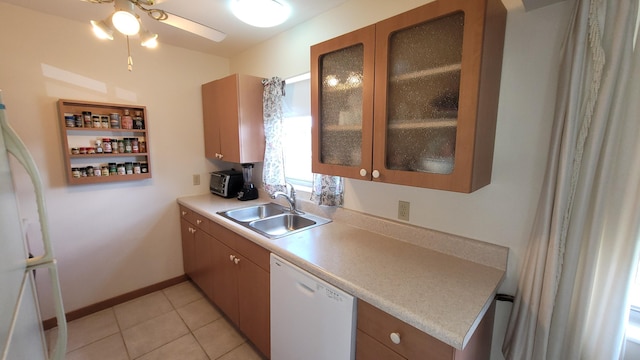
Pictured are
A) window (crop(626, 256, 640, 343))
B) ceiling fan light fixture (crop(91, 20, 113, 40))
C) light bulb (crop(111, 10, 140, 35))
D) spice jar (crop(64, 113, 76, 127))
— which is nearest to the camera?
window (crop(626, 256, 640, 343))

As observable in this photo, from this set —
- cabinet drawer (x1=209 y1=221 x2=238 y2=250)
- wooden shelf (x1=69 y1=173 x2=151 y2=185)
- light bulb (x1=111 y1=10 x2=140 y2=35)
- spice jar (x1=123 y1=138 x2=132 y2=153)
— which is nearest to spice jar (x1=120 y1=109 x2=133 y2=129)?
spice jar (x1=123 y1=138 x2=132 y2=153)

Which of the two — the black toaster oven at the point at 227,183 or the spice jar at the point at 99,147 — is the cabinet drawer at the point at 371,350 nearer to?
the black toaster oven at the point at 227,183

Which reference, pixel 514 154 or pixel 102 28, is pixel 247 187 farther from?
pixel 514 154

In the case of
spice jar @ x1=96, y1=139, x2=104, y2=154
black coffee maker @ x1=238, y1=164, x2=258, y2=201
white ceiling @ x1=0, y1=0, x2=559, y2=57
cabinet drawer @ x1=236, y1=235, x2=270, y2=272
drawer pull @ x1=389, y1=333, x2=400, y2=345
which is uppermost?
white ceiling @ x1=0, y1=0, x2=559, y2=57

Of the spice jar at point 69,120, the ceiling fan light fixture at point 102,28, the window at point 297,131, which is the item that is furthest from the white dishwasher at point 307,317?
the spice jar at point 69,120

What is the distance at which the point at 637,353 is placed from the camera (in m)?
0.99

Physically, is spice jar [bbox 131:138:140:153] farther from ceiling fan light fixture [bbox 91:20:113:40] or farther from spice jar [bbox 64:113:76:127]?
A: ceiling fan light fixture [bbox 91:20:113:40]

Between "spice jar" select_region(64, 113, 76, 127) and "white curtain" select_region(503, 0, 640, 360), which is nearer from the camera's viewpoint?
"white curtain" select_region(503, 0, 640, 360)

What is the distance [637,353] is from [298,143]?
2216mm

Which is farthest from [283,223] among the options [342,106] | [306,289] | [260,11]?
[260,11]

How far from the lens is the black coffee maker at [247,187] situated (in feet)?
8.25

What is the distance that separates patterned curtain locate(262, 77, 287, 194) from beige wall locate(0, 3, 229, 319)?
0.90 m

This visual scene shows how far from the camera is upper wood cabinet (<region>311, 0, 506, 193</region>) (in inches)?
39.8

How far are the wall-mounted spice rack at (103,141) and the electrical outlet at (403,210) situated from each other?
7.12ft
